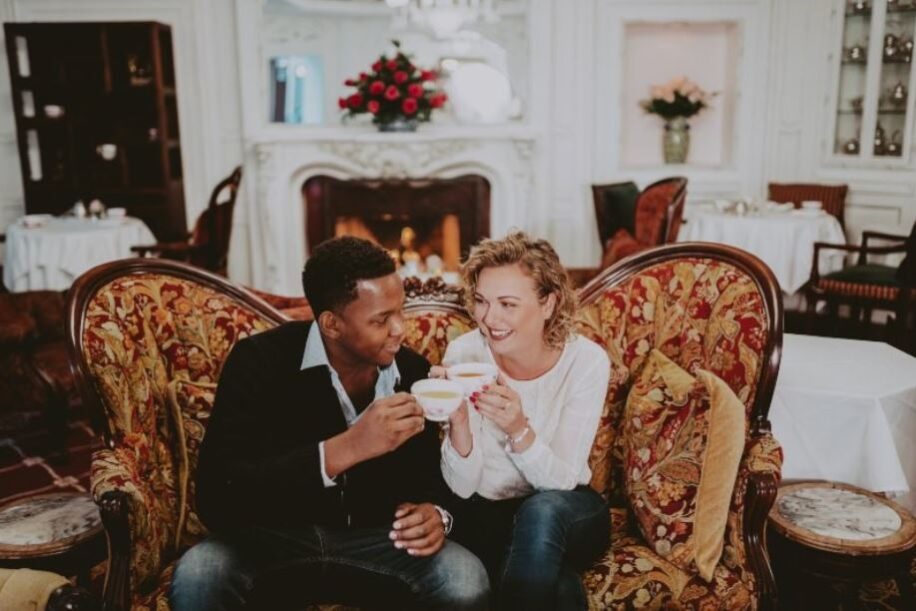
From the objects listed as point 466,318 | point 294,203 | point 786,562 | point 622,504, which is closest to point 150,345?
point 466,318

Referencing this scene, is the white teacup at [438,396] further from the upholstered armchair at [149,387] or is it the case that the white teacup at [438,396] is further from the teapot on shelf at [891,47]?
the teapot on shelf at [891,47]

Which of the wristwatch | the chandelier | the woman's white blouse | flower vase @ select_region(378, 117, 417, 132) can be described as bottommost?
the wristwatch

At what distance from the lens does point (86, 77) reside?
5488 millimetres

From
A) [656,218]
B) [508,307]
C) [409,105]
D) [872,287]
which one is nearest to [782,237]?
[872,287]

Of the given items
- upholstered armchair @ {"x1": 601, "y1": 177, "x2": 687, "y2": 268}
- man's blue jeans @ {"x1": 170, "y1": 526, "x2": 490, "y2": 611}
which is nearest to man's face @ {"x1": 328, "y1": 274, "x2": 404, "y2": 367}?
man's blue jeans @ {"x1": 170, "y1": 526, "x2": 490, "y2": 611}

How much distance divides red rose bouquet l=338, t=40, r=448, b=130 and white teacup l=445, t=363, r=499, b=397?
13.2 ft

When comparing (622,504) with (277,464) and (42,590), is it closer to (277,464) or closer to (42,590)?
(277,464)

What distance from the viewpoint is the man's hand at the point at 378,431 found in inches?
58.1

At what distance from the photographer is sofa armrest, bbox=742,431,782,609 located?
67.7 inches

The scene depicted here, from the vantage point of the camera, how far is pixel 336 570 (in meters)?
1.64

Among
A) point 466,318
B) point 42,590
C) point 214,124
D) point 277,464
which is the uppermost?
point 214,124

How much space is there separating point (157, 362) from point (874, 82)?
16.6ft

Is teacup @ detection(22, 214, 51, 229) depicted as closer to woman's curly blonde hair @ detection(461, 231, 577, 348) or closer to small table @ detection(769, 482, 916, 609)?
woman's curly blonde hair @ detection(461, 231, 577, 348)

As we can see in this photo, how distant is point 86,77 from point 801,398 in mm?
4992
